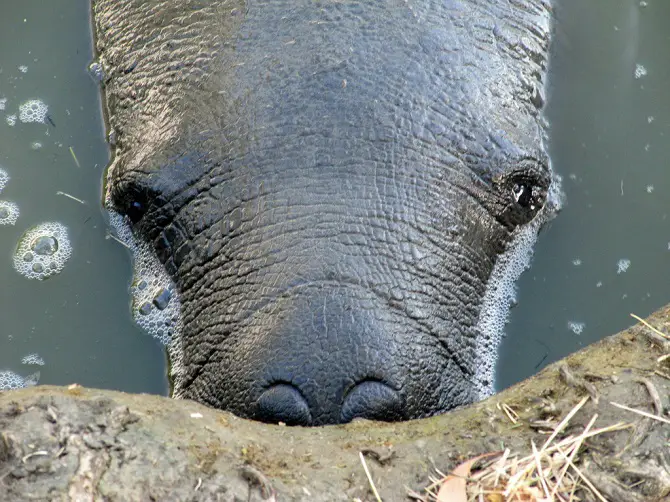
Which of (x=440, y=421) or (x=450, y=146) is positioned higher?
(x=450, y=146)

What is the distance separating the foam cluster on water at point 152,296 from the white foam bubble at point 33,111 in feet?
3.49

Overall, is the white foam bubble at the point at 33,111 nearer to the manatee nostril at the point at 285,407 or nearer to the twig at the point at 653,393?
the manatee nostril at the point at 285,407

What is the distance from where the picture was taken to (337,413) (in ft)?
9.69

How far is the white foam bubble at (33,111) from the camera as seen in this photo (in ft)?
15.7

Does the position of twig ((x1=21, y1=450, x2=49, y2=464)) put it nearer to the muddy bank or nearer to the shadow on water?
the muddy bank

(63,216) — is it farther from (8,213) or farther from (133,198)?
(133,198)

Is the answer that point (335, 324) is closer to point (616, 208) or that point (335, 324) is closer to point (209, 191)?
point (209, 191)

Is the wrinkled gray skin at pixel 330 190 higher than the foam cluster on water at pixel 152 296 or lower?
higher

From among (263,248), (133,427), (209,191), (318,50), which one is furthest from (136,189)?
(133,427)

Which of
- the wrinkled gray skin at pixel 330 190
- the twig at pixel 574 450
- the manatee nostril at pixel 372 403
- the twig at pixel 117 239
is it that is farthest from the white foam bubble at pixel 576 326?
the twig at pixel 117 239

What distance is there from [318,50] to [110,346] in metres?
1.89

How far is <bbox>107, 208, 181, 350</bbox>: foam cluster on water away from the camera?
3977mm

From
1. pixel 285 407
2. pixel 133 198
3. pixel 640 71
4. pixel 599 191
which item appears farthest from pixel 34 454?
pixel 640 71

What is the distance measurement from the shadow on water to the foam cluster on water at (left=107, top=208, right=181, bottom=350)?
0.20 feet
